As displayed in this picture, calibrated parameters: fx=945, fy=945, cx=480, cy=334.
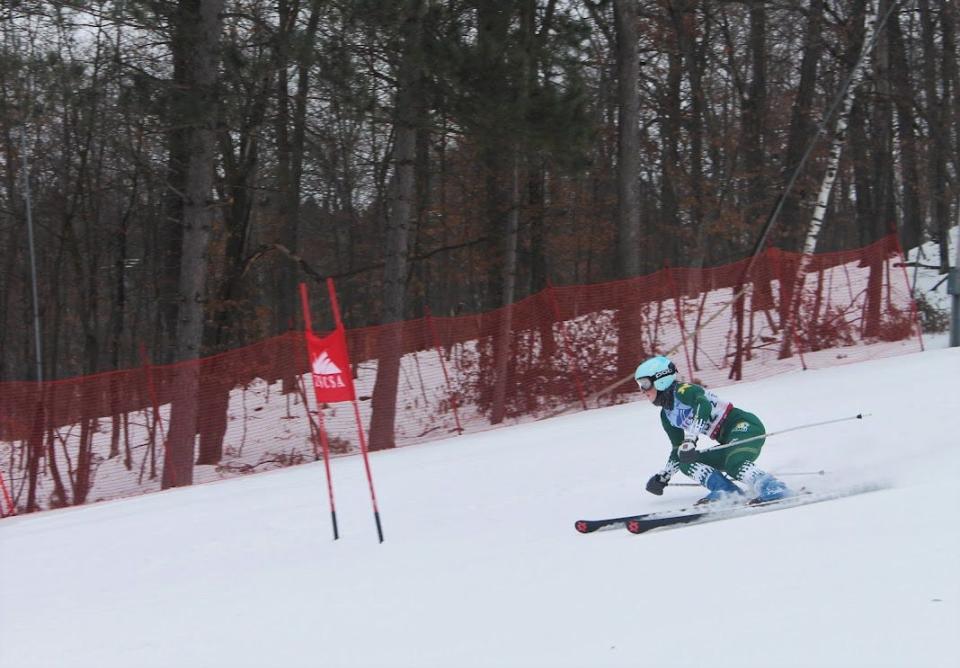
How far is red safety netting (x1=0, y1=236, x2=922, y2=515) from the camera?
1541 cm

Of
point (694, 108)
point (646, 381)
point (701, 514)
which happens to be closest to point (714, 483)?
point (701, 514)

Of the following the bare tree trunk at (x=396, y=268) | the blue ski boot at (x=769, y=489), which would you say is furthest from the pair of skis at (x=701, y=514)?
the bare tree trunk at (x=396, y=268)

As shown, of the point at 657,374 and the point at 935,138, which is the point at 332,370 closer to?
the point at 657,374

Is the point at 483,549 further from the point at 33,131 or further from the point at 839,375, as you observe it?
the point at 33,131

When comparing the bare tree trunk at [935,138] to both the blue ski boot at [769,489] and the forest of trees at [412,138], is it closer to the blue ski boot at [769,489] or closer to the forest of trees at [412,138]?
the forest of trees at [412,138]

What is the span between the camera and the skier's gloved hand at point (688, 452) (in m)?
8.01

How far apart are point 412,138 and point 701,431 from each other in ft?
30.9

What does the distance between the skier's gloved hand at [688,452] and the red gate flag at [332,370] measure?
2886 millimetres

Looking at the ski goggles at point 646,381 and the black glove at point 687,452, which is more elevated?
the ski goggles at point 646,381

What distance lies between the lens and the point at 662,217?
30.1m

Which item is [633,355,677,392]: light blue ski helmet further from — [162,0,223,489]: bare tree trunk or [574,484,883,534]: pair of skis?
[162,0,223,489]: bare tree trunk

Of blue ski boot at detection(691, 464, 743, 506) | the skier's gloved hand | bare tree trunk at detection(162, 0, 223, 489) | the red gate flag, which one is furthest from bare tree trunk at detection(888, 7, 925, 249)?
the red gate flag

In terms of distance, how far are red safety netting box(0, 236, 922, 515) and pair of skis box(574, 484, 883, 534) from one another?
25.4ft

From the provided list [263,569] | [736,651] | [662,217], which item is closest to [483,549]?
[263,569]
